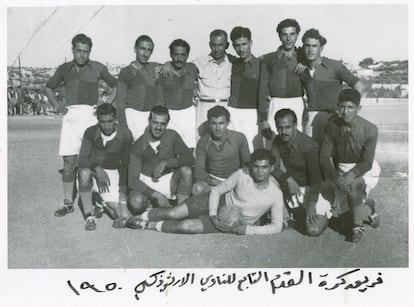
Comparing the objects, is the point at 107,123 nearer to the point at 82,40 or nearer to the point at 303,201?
the point at 82,40

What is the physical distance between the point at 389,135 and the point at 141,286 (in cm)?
207

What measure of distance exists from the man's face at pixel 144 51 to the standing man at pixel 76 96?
26cm

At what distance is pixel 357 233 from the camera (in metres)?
3.55

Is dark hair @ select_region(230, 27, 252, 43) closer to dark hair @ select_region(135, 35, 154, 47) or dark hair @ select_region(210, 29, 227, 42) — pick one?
dark hair @ select_region(210, 29, 227, 42)

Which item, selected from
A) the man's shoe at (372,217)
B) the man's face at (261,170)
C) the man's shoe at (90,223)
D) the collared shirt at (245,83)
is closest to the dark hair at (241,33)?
the collared shirt at (245,83)

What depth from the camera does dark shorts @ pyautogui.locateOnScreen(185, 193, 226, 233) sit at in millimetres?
3578

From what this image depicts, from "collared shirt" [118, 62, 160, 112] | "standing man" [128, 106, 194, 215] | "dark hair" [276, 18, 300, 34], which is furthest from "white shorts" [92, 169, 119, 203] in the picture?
"dark hair" [276, 18, 300, 34]

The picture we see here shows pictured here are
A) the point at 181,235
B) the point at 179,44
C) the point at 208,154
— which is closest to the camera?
the point at 181,235

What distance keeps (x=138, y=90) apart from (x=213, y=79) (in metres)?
0.56

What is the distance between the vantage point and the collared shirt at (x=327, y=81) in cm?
371

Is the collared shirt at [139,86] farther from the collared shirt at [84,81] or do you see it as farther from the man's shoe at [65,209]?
the man's shoe at [65,209]

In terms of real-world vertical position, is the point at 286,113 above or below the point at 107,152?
above

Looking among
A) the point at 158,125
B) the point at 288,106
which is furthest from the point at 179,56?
the point at 288,106

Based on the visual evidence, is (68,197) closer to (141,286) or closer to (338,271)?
(141,286)
